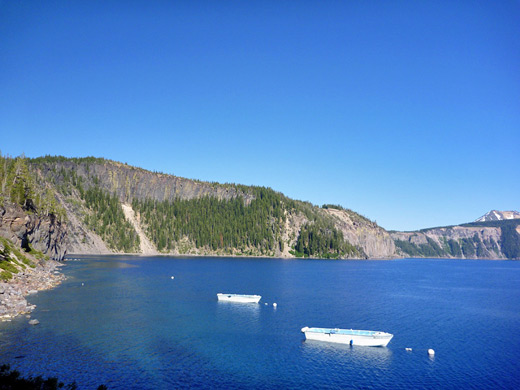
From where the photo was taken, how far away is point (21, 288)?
7725 cm

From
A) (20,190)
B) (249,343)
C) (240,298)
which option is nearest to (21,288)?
(240,298)

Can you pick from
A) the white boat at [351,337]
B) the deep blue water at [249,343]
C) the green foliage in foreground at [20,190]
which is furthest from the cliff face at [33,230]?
the white boat at [351,337]

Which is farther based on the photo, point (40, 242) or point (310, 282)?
point (40, 242)

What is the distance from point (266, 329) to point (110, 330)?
84.6ft

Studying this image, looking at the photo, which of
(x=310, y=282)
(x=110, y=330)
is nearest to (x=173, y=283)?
(x=310, y=282)

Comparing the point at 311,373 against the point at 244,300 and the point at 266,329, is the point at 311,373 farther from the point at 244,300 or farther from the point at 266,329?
the point at 244,300

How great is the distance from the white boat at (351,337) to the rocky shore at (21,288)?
48.9m

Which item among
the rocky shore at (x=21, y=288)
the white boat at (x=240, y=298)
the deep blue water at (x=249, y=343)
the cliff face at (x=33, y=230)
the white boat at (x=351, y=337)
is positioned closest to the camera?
the deep blue water at (x=249, y=343)

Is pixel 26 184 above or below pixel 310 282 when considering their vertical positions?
above

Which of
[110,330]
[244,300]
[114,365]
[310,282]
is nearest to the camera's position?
[114,365]

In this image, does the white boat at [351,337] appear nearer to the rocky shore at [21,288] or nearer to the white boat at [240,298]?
the white boat at [240,298]

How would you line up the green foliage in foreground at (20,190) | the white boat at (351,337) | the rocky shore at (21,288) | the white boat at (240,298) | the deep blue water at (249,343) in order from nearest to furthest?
the deep blue water at (249,343)
the white boat at (351,337)
the rocky shore at (21,288)
the white boat at (240,298)
the green foliage in foreground at (20,190)

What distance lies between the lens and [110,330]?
186 ft

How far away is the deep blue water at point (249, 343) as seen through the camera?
4119 cm
